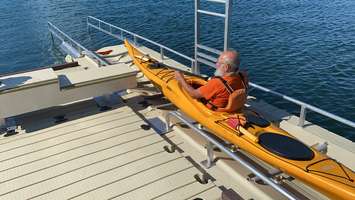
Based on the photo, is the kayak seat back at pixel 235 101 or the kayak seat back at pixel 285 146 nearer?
the kayak seat back at pixel 285 146

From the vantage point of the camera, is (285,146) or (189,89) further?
(189,89)

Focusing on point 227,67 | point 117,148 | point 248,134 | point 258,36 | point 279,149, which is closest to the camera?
point 279,149

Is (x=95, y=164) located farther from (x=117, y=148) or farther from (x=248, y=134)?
(x=248, y=134)

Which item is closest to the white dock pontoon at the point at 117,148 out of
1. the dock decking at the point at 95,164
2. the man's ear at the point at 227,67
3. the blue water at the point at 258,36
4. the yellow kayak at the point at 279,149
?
the dock decking at the point at 95,164

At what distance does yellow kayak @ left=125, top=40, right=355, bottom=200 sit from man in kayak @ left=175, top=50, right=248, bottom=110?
0.80 feet

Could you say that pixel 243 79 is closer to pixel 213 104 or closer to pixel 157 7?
pixel 213 104

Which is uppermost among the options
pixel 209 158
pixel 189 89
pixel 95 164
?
pixel 189 89

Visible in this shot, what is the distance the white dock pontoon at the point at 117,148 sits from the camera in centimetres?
616

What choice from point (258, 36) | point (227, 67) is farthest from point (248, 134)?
point (258, 36)

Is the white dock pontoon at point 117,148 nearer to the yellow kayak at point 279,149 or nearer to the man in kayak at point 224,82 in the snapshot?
the yellow kayak at point 279,149

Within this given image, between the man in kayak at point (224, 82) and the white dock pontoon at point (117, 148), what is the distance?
2.45 feet

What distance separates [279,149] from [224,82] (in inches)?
71.1

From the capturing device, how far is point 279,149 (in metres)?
6.04

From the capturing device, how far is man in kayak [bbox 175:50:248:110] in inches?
276
